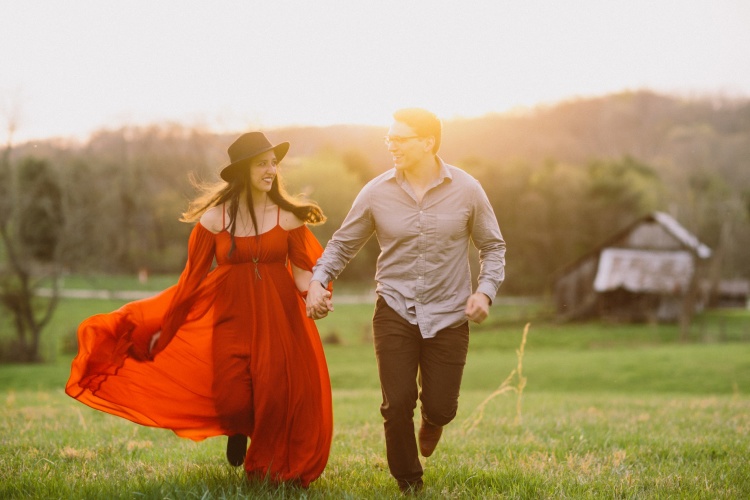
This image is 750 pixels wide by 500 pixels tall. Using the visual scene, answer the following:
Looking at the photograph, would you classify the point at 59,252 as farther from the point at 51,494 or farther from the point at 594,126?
the point at 594,126

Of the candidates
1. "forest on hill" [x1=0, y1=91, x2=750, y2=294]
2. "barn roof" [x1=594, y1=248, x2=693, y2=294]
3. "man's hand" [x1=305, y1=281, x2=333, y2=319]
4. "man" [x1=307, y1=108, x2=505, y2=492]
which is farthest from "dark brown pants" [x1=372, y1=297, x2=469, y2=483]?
"barn roof" [x1=594, y1=248, x2=693, y2=294]

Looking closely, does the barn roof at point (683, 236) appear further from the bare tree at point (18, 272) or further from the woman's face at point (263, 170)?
the woman's face at point (263, 170)

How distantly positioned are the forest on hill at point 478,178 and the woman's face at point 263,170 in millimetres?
37769

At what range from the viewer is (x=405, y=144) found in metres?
5.29

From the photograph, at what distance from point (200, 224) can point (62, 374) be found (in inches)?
958

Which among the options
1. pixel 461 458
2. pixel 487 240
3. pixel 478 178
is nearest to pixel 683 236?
pixel 478 178

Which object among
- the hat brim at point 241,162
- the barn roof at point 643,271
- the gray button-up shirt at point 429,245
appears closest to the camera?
the gray button-up shirt at point 429,245

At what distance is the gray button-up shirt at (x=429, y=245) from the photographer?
17.1 feet

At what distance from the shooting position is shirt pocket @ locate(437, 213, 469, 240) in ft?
17.2

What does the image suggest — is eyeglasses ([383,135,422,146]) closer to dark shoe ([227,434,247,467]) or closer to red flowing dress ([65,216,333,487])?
red flowing dress ([65,216,333,487])

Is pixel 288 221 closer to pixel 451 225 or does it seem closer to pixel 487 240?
pixel 451 225

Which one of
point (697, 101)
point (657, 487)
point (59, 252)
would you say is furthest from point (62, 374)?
point (697, 101)

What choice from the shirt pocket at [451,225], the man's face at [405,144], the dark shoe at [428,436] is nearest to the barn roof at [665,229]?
the dark shoe at [428,436]

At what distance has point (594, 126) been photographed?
10894cm
